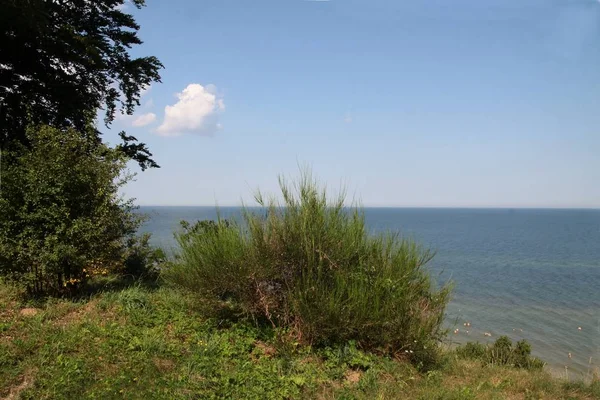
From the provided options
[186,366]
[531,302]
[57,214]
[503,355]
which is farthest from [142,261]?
[531,302]

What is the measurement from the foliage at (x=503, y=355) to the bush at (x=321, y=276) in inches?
131

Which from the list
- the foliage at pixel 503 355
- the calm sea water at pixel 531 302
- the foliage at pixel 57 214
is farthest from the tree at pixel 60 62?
the foliage at pixel 503 355

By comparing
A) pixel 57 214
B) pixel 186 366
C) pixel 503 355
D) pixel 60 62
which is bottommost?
pixel 503 355

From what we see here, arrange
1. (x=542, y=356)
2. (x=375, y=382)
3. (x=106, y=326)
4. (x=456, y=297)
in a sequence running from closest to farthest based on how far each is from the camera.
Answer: (x=375, y=382) < (x=106, y=326) < (x=542, y=356) < (x=456, y=297)

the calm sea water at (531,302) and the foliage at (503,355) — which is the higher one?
the foliage at (503,355)

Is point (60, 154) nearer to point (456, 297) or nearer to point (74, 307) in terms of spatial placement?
point (74, 307)

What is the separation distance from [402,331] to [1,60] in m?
13.0

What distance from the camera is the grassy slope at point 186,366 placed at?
4.99 meters

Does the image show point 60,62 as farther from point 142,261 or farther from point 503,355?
point 503,355

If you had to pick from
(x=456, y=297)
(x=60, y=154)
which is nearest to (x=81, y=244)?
(x=60, y=154)

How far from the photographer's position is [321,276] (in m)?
6.71

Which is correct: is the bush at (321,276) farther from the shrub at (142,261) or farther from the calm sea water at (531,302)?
the shrub at (142,261)

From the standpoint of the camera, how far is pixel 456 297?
24094 mm

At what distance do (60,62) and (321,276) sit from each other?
11.4 metres
